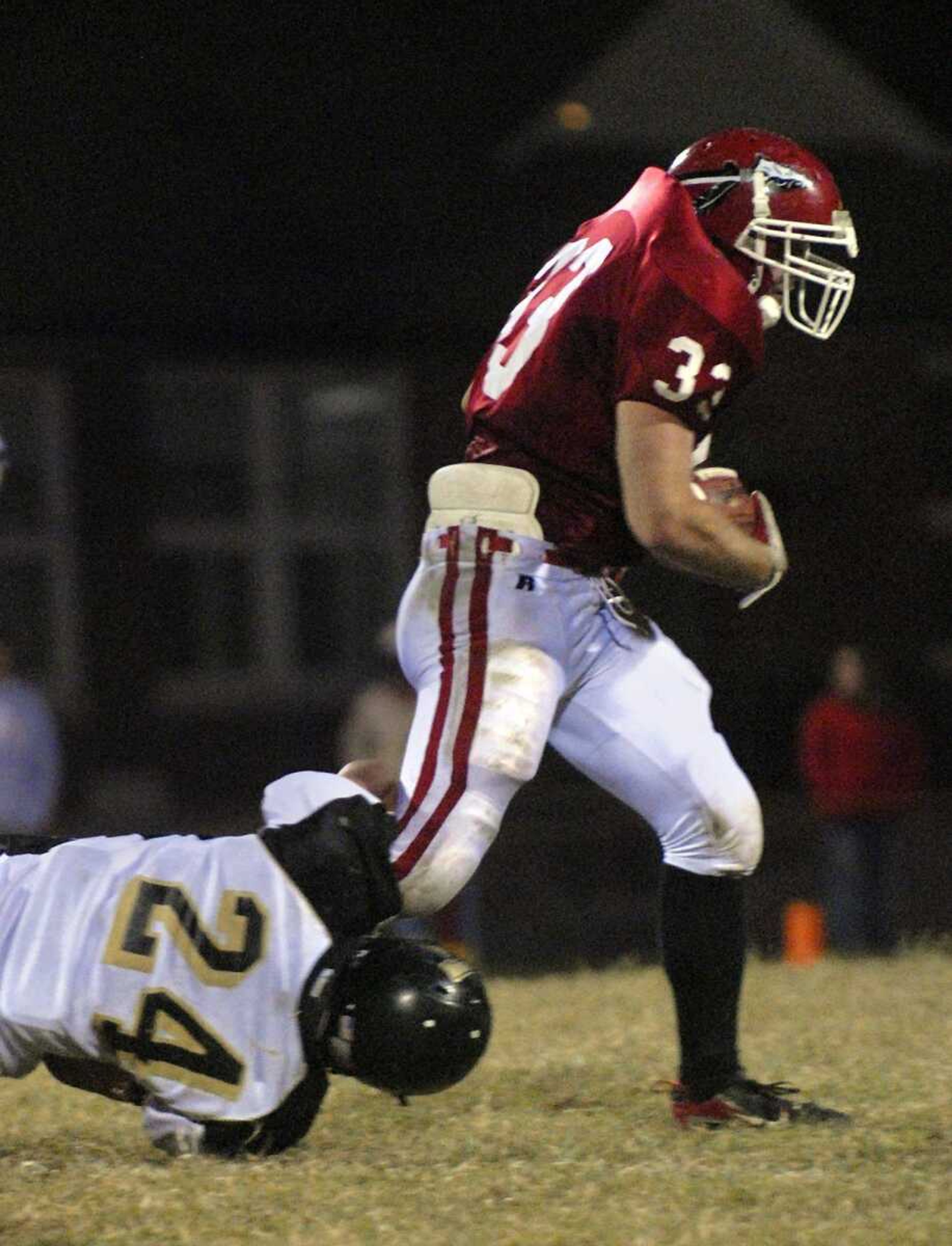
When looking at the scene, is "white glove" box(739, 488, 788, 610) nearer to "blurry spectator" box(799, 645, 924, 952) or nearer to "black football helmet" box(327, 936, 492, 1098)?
"black football helmet" box(327, 936, 492, 1098)

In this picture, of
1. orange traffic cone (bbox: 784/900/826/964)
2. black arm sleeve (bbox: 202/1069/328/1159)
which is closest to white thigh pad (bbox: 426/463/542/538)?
black arm sleeve (bbox: 202/1069/328/1159)

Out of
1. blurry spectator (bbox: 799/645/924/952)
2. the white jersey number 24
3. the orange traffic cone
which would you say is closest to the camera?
the white jersey number 24

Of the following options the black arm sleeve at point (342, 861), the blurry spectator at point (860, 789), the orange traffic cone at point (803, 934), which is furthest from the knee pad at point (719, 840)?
the blurry spectator at point (860, 789)

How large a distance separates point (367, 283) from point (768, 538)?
10.4m

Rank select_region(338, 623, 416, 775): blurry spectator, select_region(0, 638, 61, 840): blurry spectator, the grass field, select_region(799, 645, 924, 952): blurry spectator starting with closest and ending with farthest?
the grass field < select_region(338, 623, 416, 775): blurry spectator < select_region(0, 638, 61, 840): blurry spectator < select_region(799, 645, 924, 952): blurry spectator

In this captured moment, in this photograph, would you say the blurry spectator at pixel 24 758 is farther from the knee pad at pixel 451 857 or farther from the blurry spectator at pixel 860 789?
the knee pad at pixel 451 857

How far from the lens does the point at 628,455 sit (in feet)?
13.4

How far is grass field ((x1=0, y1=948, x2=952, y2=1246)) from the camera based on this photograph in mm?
3443

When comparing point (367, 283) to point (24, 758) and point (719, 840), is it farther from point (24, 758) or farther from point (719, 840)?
point (719, 840)

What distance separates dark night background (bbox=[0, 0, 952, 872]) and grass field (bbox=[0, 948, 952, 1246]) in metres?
8.91

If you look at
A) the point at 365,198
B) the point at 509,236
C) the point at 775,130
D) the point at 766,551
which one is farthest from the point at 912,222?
the point at 766,551

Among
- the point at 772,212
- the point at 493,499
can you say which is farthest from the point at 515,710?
the point at 772,212

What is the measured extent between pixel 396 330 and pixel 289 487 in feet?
4.25

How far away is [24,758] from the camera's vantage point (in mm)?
9148
